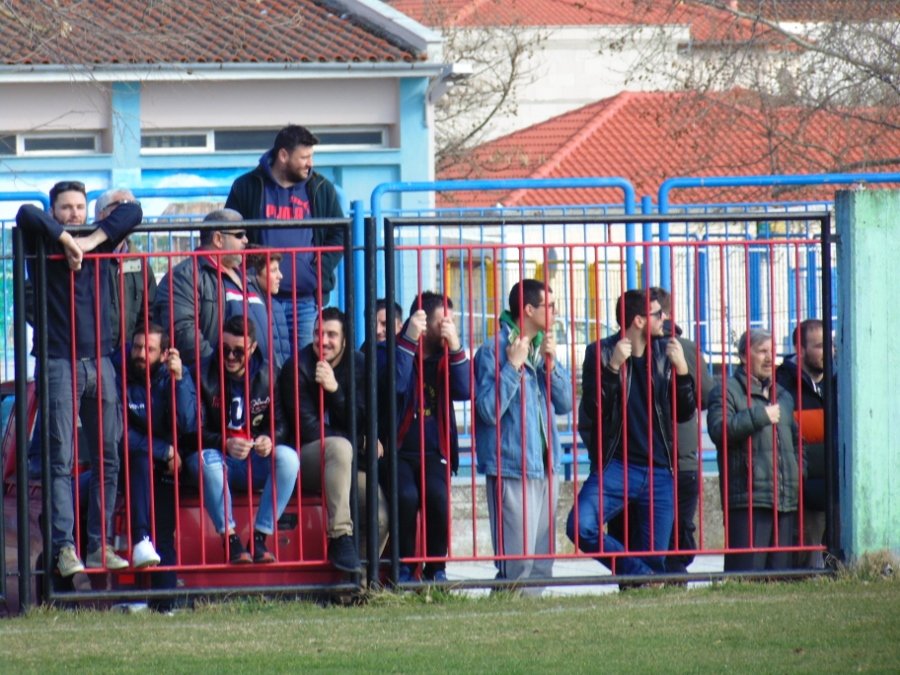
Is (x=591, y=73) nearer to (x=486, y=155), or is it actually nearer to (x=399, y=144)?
(x=486, y=155)

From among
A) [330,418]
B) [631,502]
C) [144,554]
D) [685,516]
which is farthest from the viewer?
[685,516]

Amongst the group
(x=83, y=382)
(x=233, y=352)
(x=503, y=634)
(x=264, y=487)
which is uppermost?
(x=233, y=352)

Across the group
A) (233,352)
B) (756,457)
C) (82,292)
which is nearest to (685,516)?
(756,457)

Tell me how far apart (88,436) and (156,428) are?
0.34 m

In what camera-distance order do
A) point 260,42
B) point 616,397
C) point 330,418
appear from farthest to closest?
point 260,42
point 616,397
point 330,418

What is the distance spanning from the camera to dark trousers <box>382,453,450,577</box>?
8.66 m

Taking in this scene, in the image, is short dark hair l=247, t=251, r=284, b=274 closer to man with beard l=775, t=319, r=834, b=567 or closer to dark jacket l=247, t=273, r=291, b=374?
dark jacket l=247, t=273, r=291, b=374

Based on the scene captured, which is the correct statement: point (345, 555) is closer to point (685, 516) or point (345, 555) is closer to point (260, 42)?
→ point (685, 516)

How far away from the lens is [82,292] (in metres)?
8.22

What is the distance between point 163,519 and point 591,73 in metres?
43.4

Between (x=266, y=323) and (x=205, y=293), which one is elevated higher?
(x=205, y=293)

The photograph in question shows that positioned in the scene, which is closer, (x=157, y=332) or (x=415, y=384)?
(x=157, y=332)

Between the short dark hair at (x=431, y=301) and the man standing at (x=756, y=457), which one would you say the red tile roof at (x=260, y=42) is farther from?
the man standing at (x=756, y=457)

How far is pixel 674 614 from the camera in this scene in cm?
772
